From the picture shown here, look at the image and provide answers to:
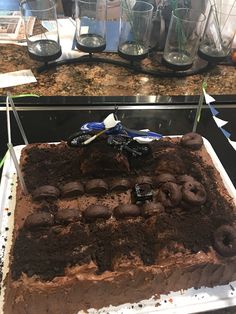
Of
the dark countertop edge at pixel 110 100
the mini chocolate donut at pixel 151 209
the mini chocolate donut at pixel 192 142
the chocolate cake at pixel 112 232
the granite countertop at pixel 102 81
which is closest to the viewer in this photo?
the chocolate cake at pixel 112 232

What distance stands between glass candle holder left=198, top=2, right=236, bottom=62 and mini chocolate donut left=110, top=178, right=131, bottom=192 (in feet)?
4.28

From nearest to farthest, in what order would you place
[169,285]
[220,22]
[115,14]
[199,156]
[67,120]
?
[169,285], [199,156], [67,120], [220,22], [115,14]

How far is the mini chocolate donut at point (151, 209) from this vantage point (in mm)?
1035

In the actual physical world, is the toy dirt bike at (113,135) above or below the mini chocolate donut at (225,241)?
above

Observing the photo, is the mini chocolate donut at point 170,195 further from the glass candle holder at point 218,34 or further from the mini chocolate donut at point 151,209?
the glass candle holder at point 218,34

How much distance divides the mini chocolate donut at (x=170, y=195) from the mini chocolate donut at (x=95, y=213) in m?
0.18

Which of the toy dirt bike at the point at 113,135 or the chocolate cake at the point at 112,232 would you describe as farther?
the toy dirt bike at the point at 113,135

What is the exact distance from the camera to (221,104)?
5.86ft

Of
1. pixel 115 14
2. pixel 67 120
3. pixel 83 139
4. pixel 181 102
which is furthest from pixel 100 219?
pixel 115 14

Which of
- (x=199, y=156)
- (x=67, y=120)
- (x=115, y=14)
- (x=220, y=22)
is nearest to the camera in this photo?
(x=199, y=156)

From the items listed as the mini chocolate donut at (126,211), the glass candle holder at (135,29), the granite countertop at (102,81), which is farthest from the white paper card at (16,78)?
the mini chocolate donut at (126,211)

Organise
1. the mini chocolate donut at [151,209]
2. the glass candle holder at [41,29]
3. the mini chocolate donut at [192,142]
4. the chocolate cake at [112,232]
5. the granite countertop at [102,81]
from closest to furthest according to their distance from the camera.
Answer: the chocolate cake at [112,232]
the mini chocolate donut at [151,209]
the mini chocolate donut at [192,142]
the granite countertop at [102,81]
the glass candle holder at [41,29]

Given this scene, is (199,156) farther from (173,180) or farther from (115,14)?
(115,14)

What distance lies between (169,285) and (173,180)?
33 centimetres
